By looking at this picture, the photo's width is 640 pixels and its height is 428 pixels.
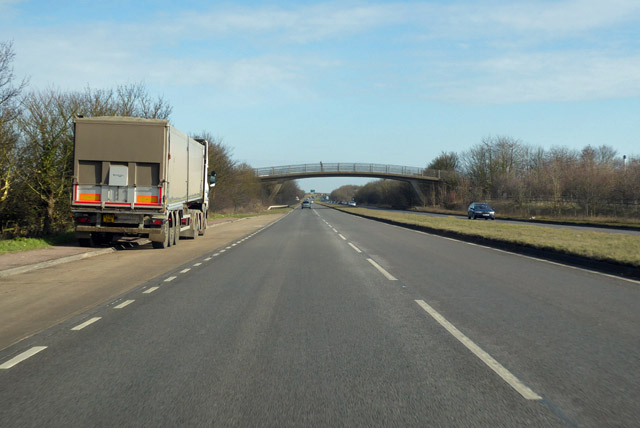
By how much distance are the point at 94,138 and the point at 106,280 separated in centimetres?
726

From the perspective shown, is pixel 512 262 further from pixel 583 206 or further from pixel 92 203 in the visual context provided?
pixel 583 206

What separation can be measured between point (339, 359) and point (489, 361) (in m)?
1.45

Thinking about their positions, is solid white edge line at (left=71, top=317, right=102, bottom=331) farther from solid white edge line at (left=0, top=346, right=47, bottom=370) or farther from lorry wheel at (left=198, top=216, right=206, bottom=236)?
lorry wheel at (left=198, top=216, right=206, bottom=236)

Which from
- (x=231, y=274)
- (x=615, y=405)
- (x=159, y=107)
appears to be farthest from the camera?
(x=159, y=107)

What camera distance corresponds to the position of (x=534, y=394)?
14.0 ft

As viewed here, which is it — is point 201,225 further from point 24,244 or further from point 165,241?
point 24,244

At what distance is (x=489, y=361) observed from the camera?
514 cm

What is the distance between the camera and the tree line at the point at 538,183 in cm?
4362

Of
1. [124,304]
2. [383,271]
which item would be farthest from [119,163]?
[124,304]

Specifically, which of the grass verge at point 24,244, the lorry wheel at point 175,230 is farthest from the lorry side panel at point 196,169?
the grass verge at point 24,244

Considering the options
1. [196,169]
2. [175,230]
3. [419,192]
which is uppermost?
[419,192]

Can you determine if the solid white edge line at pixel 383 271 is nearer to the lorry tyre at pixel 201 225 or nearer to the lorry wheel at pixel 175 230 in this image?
the lorry wheel at pixel 175 230

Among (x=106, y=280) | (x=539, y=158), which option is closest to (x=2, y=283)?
(x=106, y=280)

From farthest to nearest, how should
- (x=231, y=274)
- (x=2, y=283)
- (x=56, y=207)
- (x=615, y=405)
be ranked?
(x=56, y=207) < (x=231, y=274) < (x=2, y=283) < (x=615, y=405)
